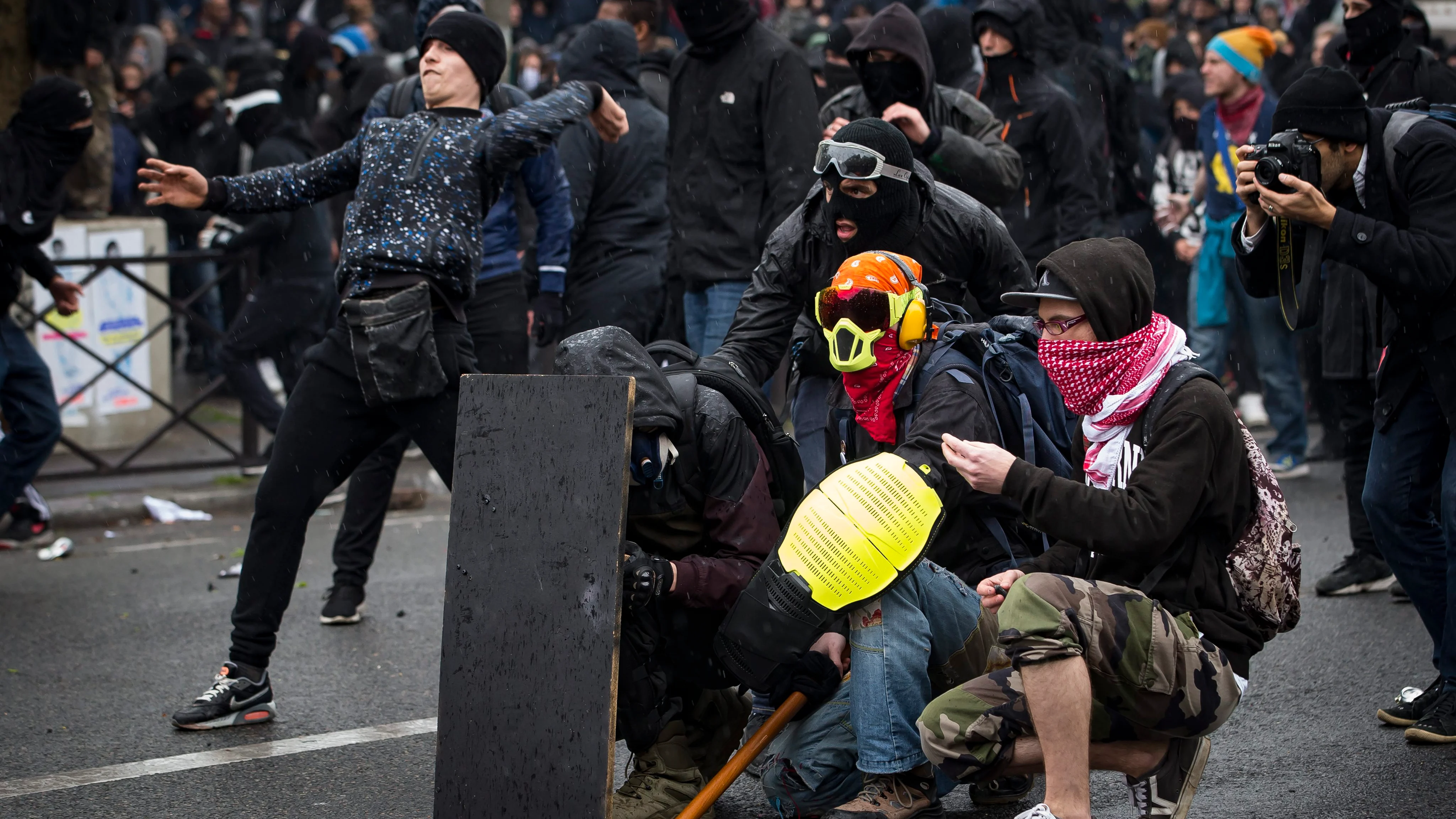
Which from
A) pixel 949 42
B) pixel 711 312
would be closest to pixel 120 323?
pixel 711 312

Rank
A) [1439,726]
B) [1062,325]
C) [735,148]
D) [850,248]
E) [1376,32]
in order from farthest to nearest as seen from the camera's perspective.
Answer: [735,148] < [1376,32] < [850,248] < [1439,726] < [1062,325]

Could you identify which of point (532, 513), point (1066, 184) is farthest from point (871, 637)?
point (1066, 184)

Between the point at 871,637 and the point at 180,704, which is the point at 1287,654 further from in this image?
the point at 180,704

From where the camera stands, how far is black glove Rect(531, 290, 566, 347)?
6277mm

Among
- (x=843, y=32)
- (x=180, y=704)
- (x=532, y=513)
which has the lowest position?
(x=180, y=704)

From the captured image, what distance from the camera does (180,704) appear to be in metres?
4.85

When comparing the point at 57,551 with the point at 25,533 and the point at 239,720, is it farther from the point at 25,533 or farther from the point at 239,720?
the point at 239,720

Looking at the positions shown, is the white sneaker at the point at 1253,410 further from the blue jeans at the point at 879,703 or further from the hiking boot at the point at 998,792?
the blue jeans at the point at 879,703

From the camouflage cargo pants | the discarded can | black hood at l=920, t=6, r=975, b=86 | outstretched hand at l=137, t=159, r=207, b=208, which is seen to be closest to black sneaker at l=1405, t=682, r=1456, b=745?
the camouflage cargo pants

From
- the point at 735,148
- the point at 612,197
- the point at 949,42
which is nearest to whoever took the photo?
the point at 735,148

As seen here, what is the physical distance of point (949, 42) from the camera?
A: 793cm

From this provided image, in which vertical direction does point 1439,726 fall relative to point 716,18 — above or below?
below

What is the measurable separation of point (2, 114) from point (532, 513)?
796cm

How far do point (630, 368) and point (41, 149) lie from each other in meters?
4.43
